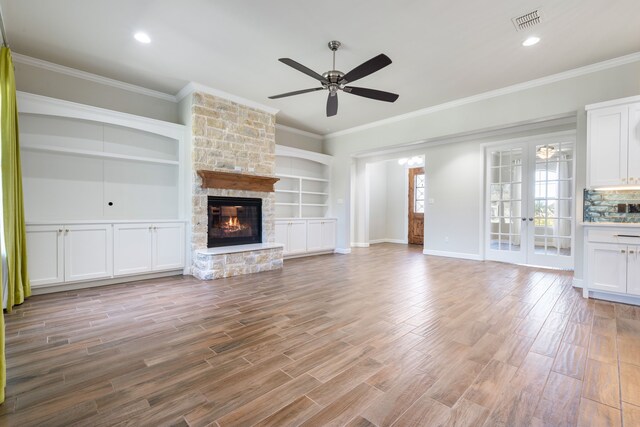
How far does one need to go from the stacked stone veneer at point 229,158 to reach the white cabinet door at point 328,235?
1.69m

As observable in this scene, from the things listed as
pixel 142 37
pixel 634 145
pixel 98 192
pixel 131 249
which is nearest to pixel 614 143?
pixel 634 145

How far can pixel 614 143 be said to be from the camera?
12.0 ft

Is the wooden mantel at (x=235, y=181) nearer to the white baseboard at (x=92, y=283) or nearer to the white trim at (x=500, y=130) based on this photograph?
the white baseboard at (x=92, y=283)

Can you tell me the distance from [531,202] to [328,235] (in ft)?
14.3

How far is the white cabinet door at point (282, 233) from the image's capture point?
619 centimetres

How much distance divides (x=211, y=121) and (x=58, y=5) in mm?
2220

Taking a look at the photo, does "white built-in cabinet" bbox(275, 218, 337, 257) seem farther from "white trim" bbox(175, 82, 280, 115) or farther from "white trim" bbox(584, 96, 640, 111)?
"white trim" bbox(584, 96, 640, 111)

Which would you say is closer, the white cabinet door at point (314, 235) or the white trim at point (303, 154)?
the white trim at point (303, 154)

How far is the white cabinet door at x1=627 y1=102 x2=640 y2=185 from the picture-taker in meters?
3.49

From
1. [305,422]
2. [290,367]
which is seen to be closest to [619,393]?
[305,422]

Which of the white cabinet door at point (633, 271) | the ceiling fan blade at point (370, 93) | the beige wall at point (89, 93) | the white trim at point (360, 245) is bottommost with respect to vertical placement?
the white trim at point (360, 245)

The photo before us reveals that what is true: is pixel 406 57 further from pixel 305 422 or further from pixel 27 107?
pixel 27 107

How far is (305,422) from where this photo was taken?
4.90ft

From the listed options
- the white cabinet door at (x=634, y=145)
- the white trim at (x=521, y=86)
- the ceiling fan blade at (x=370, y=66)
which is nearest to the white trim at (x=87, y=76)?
the ceiling fan blade at (x=370, y=66)
